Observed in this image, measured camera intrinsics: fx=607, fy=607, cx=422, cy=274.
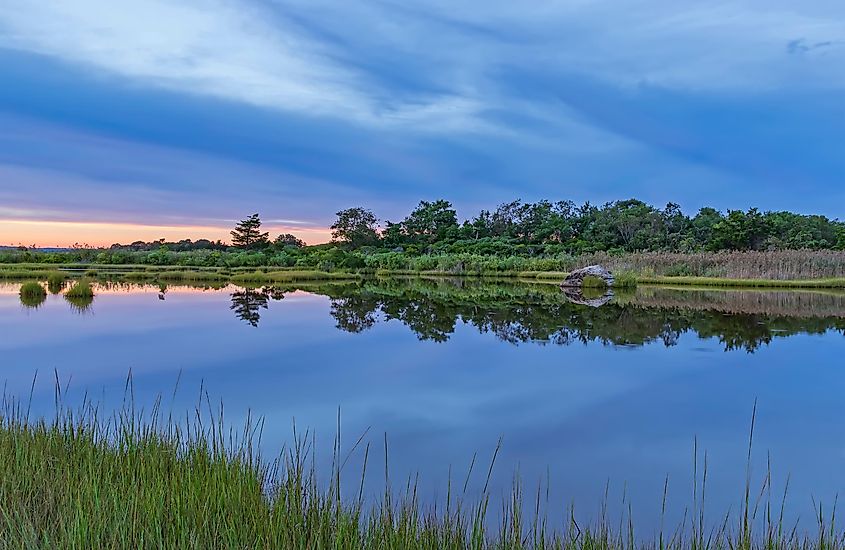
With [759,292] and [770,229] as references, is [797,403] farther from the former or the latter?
[770,229]

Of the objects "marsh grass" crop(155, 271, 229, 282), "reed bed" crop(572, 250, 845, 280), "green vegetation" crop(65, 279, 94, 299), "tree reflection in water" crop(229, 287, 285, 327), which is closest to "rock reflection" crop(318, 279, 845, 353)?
"tree reflection in water" crop(229, 287, 285, 327)

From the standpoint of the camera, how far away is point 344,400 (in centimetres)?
700

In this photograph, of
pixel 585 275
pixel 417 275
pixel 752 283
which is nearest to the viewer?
pixel 752 283

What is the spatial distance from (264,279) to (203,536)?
29.2m

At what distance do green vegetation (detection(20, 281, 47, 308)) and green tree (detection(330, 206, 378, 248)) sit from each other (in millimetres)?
36675

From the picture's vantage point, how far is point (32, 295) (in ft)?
61.4

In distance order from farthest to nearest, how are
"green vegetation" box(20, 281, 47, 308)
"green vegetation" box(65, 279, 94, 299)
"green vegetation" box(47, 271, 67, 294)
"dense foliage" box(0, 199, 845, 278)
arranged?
"dense foliage" box(0, 199, 845, 278), "green vegetation" box(47, 271, 67, 294), "green vegetation" box(65, 279, 94, 299), "green vegetation" box(20, 281, 47, 308)

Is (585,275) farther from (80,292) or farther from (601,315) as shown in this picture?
(80,292)

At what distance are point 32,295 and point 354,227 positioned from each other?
128 ft

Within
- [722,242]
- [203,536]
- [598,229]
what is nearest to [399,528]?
[203,536]

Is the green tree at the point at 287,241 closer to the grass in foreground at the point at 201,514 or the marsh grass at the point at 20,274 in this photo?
the marsh grass at the point at 20,274

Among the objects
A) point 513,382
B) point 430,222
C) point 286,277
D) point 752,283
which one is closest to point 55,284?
point 286,277

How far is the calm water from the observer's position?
490 centimetres

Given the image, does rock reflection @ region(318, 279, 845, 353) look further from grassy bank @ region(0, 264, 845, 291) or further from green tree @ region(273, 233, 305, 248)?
green tree @ region(273, 233, 305, 248)
